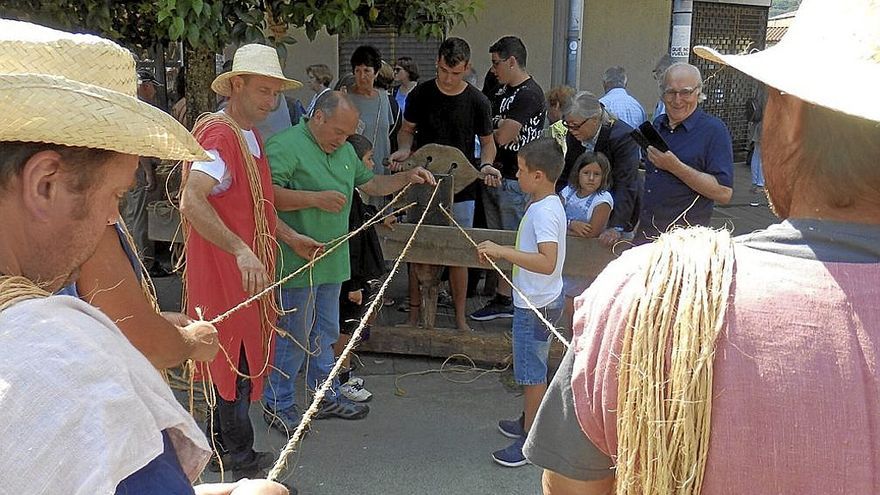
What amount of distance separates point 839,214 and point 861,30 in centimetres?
26

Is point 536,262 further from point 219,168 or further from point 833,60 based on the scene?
point 833,60

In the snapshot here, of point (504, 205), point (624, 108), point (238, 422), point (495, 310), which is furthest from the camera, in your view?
point (624, 108)

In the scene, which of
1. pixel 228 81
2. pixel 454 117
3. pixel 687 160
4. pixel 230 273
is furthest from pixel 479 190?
pixel 230 273

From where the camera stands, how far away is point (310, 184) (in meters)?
3.86

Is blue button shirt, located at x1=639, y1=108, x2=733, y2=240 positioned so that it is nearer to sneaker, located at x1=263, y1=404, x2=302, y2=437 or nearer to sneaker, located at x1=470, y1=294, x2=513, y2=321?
sneaker, located at x1=470, y1=294, x2=513, y2=321

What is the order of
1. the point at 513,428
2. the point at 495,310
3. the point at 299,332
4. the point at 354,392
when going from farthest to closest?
the point at 495,310
the point at 354,392
the point at 513,428
the point at 299,332

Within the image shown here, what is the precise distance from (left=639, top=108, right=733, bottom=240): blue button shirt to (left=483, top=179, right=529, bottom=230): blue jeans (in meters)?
1.57

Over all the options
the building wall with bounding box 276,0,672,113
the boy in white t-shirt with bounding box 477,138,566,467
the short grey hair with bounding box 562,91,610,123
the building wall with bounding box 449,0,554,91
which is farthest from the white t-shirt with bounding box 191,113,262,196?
the building wall with bounding box 449,0,554,91

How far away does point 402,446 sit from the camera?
4.11 meters

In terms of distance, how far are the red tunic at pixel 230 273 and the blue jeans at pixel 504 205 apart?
2.64 metres

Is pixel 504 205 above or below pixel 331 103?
below

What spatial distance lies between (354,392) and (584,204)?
1.80 metres

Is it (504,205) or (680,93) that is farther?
(504,205)

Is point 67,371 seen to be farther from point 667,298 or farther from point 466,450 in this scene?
point 466,450
